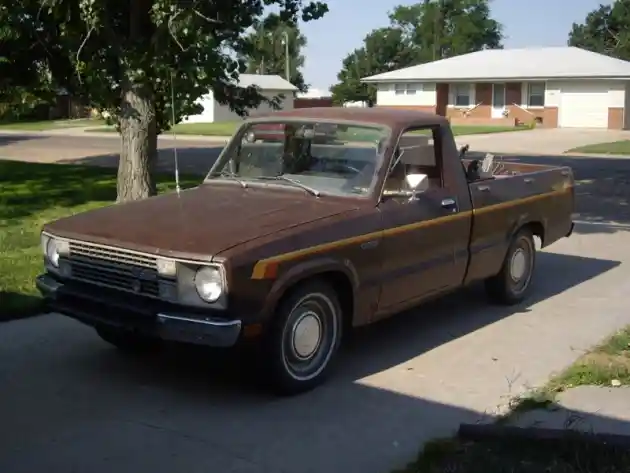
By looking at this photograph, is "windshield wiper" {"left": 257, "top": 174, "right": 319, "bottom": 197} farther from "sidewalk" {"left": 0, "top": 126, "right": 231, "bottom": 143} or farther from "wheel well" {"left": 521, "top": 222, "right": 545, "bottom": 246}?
"sidewalk" {"left": 0, "top": 126, "right": 231, "bottom": 143}

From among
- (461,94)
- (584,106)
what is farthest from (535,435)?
(461,94)

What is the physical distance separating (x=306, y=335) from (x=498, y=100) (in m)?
46.9

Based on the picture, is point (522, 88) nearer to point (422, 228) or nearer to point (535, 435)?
point (422, 228)

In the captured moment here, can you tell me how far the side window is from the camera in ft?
21.1

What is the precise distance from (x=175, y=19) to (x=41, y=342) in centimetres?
541

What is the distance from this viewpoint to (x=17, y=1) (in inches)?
460

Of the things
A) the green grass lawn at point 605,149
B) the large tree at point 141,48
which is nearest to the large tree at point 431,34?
the green grass lawn at point 605,149

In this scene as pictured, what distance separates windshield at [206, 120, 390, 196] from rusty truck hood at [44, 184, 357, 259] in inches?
6.0

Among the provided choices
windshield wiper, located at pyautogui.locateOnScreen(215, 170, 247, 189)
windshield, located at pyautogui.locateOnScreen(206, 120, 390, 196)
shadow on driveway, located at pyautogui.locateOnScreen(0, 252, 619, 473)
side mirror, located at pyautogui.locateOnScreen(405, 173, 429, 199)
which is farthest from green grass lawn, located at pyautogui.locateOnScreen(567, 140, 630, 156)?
windshield wiper, located at pyautogui.locateOnScreen(215, 170, 247, 189)

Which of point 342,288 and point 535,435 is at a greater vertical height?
point 342,288

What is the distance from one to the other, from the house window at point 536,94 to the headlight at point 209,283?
150ft

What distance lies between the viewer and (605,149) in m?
29.8

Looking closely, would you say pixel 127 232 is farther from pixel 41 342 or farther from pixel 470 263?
pixel 470 263

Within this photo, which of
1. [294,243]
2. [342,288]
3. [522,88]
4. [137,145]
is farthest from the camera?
[522,88]
